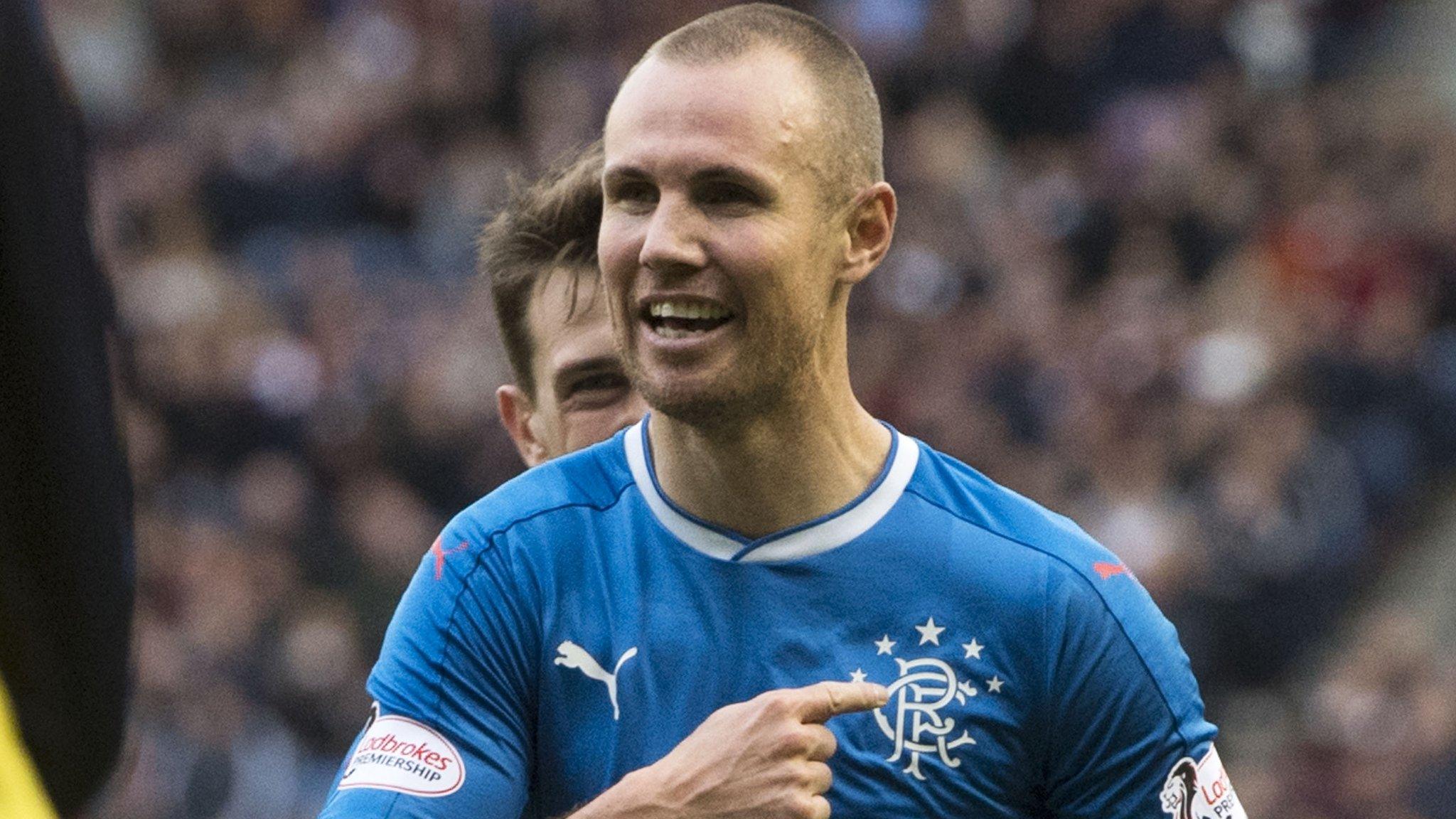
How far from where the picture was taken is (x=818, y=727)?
3.26 metres

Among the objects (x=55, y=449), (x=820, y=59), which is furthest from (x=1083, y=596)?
(x=55, y=449)

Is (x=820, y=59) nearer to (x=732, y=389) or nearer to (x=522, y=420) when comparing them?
(x=732, y=389)

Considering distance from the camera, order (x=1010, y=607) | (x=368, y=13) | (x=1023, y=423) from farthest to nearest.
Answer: (x=368, y=13) → (x=1023, y=423) → (x=1010, y=607)

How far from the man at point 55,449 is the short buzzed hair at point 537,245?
354 centimetres

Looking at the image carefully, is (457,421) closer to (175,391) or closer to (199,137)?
(175,391)

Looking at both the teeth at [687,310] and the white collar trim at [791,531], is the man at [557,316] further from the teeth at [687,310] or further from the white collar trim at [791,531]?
the teeth at [687,310]

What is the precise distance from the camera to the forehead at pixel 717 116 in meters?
3.45

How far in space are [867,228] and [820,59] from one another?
0.32m

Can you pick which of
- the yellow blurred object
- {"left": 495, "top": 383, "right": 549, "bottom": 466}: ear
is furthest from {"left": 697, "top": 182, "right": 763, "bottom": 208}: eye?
the yellow blurred object

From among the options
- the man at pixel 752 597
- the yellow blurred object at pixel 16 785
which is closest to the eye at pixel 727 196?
the man at pixel 752 597

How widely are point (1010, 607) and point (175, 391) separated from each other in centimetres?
933

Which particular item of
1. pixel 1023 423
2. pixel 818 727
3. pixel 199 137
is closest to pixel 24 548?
pixel 818 727

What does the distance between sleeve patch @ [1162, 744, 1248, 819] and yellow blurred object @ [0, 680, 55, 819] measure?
2302 millimetres

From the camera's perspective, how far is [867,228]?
3.73m
